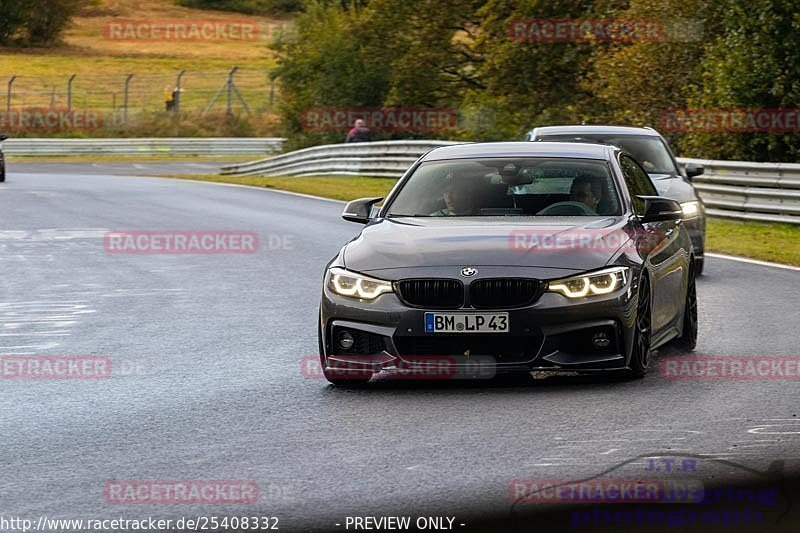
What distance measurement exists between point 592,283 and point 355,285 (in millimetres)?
1346

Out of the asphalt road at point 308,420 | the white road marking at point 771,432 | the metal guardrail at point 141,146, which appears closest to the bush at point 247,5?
the metal guardrail at point 141,146

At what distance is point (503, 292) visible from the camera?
864 centimetres

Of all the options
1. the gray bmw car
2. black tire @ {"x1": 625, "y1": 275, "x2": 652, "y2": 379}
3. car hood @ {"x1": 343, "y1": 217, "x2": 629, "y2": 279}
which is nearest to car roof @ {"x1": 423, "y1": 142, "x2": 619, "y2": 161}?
the gray bmw car

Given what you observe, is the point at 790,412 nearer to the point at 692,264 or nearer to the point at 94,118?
the point at 692,264

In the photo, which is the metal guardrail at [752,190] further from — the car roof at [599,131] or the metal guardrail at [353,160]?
the metal guardrail at [353,160]

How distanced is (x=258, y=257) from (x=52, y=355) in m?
7.65

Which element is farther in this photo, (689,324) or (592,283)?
(689,324)

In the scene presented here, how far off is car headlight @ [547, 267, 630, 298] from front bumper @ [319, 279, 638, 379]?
38mm

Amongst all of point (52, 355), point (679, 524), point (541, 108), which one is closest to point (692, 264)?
point (52, 355)

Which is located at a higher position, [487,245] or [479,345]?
[487,245]

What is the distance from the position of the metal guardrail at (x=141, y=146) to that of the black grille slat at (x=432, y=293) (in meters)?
54.9

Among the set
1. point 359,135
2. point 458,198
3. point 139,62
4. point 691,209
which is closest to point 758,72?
point 691,209

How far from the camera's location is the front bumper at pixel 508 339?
28.2 feet

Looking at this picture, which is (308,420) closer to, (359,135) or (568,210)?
(568,210)
